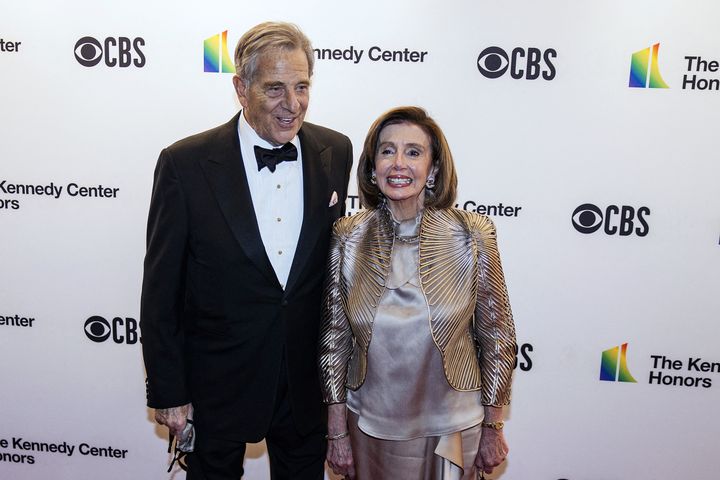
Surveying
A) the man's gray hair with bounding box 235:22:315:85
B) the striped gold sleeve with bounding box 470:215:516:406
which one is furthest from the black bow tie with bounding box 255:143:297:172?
the striped gold sleeve with bounding box 470:215:516:406

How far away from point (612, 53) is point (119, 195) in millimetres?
2419

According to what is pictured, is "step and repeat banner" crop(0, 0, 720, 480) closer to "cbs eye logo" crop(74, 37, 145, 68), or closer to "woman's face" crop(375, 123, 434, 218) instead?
"cbs eye logo" crop(74, 37, 145, 68)

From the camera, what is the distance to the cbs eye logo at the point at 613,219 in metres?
2.82

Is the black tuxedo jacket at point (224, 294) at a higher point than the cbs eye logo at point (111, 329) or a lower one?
higher

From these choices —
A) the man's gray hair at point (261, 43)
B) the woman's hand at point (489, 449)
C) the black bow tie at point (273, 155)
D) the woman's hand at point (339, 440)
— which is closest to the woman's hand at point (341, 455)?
the woman's hand at point (339, 440)

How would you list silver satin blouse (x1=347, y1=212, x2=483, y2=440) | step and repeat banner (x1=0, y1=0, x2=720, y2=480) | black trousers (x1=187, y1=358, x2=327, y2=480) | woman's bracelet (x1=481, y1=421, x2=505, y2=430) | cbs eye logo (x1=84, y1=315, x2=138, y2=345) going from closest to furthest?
1. silver satin blouse (x1=347, y1=212, x2=483, y2=440)
2. woman's bracelet (x1=481, y1=421, x2=505, y2=430)
3. black trousers (x1=187, y1=358, x2=327, y2=480)
4. step and repeat banner (x1=0, y1=0, x2=720, y2=480)
5. cbs eye logo (x1=84, y1=315, x2=138, y2=345)

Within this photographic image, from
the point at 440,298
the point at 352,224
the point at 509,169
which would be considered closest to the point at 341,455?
the point at 440,298

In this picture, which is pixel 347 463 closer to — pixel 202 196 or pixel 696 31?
pixel 202 196

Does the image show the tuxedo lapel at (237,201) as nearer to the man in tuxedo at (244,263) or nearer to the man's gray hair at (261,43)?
the man in tuxedo at (244,263)

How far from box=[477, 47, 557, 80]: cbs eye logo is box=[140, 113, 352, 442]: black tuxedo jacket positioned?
106 cm

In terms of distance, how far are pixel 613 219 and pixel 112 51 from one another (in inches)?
98.4

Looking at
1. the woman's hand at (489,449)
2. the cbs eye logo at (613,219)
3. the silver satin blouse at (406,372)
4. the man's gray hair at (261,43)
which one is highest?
the man's gray hair at (261,43)

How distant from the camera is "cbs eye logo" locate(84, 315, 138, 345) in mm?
3066

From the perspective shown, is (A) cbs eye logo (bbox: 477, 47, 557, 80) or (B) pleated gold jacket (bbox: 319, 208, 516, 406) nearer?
(B) pleated gold jacket (bbox: 319, 208, 516, 406)
